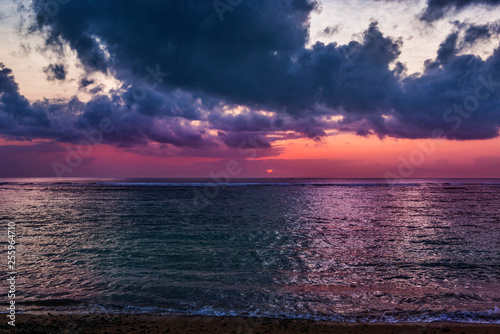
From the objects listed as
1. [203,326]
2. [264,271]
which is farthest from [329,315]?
[264,271]

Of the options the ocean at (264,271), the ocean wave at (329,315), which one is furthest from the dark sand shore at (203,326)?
the ocean at (264,271)

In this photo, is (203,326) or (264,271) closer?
(203,326)

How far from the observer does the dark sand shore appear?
9062mm

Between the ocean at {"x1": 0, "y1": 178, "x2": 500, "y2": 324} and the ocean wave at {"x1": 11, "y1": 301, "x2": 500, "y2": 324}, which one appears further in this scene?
the ocean at {"x1": 0, "y1": 178, "x2": 500, "y2": 324}

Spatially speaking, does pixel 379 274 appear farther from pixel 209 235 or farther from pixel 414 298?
pixel 209 235

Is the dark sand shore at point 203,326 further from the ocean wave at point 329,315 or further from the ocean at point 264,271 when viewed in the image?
the ocean at point 264,271

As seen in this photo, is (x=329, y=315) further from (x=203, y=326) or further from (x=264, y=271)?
(x=264, y=271)

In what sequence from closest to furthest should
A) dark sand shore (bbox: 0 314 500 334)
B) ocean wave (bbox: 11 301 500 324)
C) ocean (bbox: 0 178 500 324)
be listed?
dark sand shore (bbox: 0 314 500 334) → ocean wave (bbox: 11 301 500 324) → ocean (bbox: 0 178 500 324)

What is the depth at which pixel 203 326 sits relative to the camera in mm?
9352

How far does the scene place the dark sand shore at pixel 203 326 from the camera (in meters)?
9.06

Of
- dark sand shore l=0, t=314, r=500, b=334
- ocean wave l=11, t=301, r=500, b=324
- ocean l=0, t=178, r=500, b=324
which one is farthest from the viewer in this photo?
ocean l=0, t=178, r=500, b=324

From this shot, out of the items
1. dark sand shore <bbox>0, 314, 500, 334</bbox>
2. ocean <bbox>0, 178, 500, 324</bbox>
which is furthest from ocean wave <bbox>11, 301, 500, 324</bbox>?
dark sand shore <bbox>0, 314, 500, 334</bbox>

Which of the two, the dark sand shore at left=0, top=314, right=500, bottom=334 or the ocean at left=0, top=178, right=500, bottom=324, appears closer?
the dark sand shore at left=0, top=314, right=500, bottom=334

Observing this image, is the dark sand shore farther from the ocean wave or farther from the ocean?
the ocean
